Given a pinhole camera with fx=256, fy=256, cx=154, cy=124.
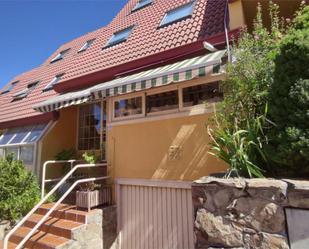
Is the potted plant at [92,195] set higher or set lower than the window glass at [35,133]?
lower

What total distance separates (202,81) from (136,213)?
592 cm

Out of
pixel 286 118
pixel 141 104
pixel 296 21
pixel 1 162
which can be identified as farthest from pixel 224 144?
pixel 1 162

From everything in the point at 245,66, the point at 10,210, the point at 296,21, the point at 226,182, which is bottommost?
the point at 10,210

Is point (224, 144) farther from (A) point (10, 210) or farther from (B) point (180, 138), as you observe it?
(A) point (10, 210)

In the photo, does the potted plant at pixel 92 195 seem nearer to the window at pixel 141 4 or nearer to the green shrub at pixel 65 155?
the green shrub at pixel 65 155

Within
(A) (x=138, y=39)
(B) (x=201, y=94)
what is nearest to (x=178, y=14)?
(A) (x=138, y=39)

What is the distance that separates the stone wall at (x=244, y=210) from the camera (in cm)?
445

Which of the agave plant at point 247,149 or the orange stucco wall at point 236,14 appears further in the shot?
the orange stucco wall at point 236,14

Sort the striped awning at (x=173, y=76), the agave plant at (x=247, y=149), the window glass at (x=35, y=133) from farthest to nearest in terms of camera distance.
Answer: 1. the window glass at (x=35, y=133)
2. the striped awning at (x=173, y=76)
3. the agave plant at (x=247, y=149)

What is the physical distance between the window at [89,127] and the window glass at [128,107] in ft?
8.99

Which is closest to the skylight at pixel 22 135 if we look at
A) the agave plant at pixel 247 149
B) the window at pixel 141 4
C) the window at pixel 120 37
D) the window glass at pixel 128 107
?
the window glass at pixel 128 107

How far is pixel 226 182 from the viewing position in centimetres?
512

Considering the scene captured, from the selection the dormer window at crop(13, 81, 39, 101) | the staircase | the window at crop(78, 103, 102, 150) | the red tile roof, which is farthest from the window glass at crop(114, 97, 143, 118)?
the dormer window at crop(13, 81, 39, 101)

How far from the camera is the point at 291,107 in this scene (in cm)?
497
